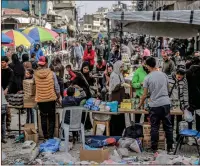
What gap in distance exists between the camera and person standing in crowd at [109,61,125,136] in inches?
399

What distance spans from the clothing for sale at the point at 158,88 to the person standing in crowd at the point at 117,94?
158 centimetres

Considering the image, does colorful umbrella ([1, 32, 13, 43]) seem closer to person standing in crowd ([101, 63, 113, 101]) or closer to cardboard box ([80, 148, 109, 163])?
person standing in crowd ([101, 63, 113, 101])

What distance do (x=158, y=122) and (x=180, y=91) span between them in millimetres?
1061

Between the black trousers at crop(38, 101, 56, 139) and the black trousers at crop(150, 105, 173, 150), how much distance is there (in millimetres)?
2159

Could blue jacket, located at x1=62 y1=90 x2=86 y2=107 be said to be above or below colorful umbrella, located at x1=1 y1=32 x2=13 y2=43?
below

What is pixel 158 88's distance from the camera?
8625 mm

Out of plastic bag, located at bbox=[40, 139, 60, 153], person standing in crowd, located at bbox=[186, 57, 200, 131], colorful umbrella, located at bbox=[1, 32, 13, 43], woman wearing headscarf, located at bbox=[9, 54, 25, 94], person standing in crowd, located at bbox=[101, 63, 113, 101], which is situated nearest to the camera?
plastic bag, located at bbox=[40, 139, 60, 153]

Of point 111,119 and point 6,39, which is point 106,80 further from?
point 6,39

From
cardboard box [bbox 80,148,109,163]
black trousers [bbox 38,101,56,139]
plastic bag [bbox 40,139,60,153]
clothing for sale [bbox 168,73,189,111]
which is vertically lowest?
plastic bag [bbox 40,139,60,153]

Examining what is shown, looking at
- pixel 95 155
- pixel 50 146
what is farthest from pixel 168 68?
pixel 95 155

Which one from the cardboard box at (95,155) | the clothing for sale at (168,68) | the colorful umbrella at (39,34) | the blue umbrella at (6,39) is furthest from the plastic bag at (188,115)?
the colorful umbrella at (39,34)

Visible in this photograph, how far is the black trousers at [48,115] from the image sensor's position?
9.59 metres

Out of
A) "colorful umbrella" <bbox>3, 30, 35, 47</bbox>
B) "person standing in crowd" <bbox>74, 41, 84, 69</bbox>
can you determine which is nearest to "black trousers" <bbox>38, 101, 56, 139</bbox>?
"colorful umbrella" <bbox>3, 30, 35, 47</bbox>

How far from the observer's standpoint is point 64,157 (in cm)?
841
